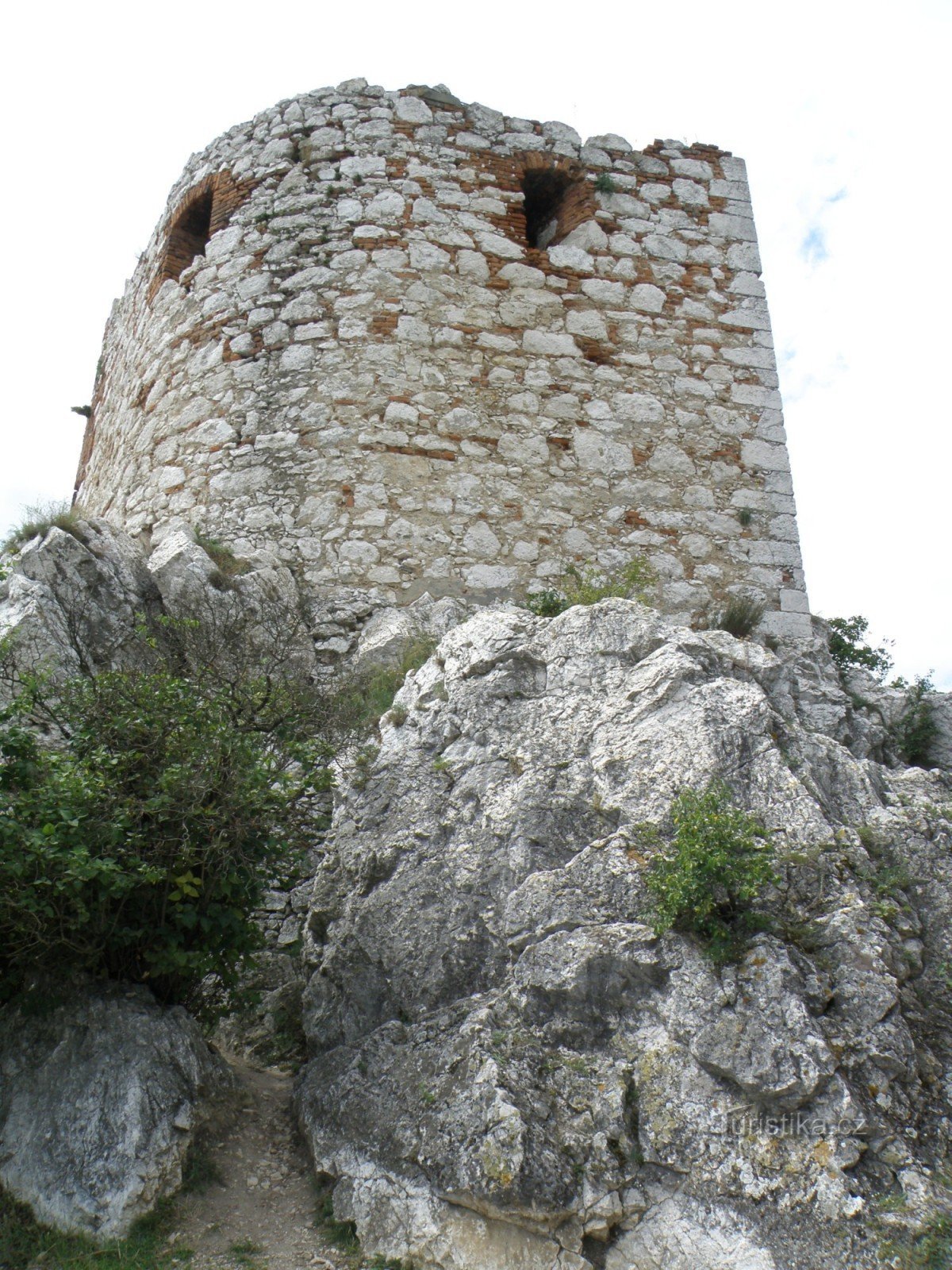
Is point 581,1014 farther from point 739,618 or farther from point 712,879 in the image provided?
point 739,618

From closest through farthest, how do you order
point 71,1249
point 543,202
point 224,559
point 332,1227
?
point 71,1249, point 332,1227, point 224,559, point 543,202

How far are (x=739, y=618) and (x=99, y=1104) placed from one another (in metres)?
5.61

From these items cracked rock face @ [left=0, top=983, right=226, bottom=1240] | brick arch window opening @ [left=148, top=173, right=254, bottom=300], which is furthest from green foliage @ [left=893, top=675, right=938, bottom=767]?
brick arch window opening @ [left=148, top=173, right=254, bottom=300]

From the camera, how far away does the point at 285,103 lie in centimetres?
952

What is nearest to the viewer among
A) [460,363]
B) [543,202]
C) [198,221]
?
[460,363]

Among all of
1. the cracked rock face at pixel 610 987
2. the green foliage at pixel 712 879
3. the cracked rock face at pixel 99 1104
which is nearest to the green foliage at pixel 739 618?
the cracked rock face at pixel 610 987

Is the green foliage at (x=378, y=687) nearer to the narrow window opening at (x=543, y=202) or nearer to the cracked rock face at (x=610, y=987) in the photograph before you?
the cracked rock face at (x=610, y=987)

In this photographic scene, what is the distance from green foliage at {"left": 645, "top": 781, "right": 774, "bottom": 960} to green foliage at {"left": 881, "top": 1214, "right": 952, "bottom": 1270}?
41.8 inches

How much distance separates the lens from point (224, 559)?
7980mm

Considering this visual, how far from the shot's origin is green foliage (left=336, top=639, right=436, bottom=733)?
21.7ft

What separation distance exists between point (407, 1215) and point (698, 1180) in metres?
1.07

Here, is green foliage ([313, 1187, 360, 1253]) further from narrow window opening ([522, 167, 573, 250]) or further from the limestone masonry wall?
narrow window opening ([522, 167, 573, 250])

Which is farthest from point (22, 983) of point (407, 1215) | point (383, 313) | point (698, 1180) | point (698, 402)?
point (698, 402)

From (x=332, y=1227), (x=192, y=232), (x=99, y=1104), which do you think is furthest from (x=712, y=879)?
(x=192, y=232)
